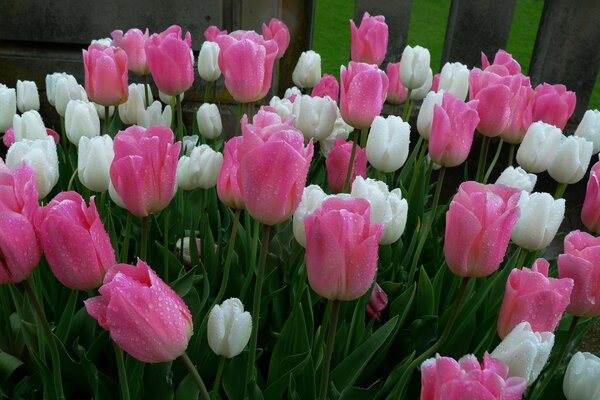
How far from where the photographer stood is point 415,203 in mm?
1356

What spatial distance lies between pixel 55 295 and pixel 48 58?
4.71 ft

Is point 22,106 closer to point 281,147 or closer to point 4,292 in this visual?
point 4,292

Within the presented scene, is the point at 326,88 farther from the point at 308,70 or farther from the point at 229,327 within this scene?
→ the point at 229,327

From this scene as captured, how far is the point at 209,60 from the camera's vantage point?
4.73 feet

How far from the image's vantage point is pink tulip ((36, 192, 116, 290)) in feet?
2.18

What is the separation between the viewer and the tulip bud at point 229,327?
75cm

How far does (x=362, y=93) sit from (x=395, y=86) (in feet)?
1.43

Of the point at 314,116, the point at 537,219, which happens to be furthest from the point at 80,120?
the point at 537,219

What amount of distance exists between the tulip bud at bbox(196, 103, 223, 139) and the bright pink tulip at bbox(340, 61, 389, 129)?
36cm

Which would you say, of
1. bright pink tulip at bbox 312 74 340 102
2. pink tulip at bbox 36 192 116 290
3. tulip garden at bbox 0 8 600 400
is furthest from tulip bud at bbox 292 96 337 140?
pink tulip at bbox 36 192 116 290

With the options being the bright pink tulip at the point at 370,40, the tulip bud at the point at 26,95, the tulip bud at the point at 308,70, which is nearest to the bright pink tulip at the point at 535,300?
the bright pink tulip at the point at 370,40

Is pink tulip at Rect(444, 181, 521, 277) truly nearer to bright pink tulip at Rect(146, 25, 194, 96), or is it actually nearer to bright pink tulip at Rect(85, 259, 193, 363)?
bright pink tulip at Rect(85, 259, 193, 363)

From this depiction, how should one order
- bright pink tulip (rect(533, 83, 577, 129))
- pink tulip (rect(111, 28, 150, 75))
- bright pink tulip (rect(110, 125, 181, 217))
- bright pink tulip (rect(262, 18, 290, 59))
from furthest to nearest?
bright pink tulip (rect(262, 18, 290, 59)), pink tulip (rect(111, 28, 150, 75)), bright pink tulip (rect(533, 83, 577, 129)), bright pink tulip (rect(110, 125, 181, 217))

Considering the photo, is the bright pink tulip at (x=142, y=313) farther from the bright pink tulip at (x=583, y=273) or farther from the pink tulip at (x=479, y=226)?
the bright pink tulip at (x=583, y=273)
